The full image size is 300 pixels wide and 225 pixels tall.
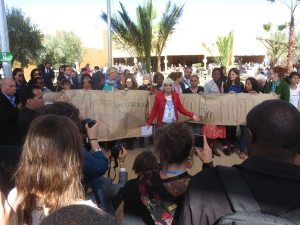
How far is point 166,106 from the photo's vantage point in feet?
21.5

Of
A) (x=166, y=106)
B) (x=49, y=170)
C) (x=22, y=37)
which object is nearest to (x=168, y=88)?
(x=166, y=106)

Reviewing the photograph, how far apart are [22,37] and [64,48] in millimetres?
16435

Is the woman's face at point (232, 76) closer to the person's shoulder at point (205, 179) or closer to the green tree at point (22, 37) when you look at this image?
the person's shoulder at point (205, 179)

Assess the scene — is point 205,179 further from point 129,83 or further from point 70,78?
point 70,78

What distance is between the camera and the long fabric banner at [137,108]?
24.2 ft

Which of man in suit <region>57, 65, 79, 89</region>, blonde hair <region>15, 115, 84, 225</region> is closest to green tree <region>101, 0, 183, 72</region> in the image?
man in suit <region>57, 65, 79, 89</region>

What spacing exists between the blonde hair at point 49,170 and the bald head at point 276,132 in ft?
2.80

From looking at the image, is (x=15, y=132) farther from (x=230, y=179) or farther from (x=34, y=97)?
(x=230, y=179)

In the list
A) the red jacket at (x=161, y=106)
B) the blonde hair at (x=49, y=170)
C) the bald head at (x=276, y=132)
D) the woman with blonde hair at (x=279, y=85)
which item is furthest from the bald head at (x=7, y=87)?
the woman with blonde hair at (x=279, y=85)

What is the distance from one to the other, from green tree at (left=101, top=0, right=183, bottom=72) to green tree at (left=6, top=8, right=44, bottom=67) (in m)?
12.6

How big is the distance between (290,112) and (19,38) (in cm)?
2399

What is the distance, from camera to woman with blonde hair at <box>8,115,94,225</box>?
179 cm

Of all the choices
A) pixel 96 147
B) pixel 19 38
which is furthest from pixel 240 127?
pixel 19 38

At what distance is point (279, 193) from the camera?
4.63 ft
